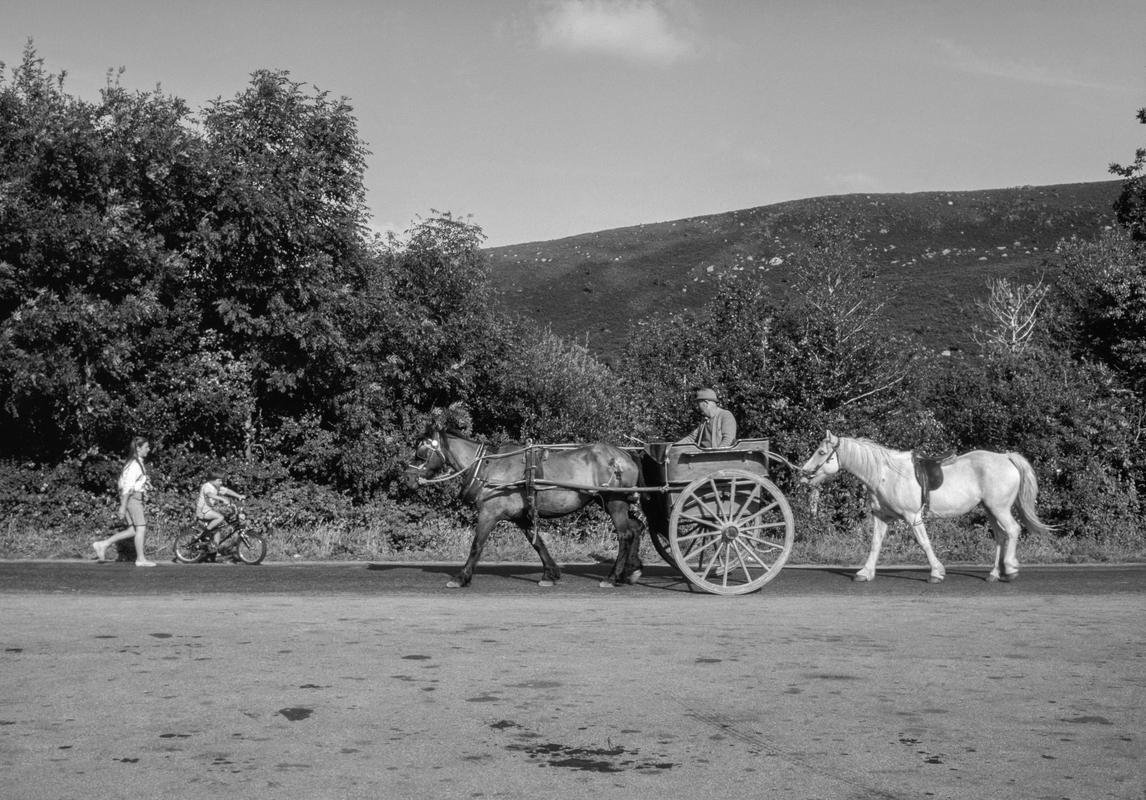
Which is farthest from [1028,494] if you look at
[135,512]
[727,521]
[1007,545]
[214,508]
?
[135,512]

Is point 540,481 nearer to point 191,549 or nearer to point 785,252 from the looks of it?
point 191,549

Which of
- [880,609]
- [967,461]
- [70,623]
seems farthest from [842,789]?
[967,461]

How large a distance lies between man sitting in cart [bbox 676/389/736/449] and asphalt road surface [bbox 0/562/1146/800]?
6.23ft

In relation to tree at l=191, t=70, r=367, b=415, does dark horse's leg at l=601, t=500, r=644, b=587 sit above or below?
below

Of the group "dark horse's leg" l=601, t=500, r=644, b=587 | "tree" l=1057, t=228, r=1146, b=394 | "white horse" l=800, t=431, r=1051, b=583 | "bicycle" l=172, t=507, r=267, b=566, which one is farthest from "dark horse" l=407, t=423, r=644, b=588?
"tree" l=1057, t=228, r=1146, b=394

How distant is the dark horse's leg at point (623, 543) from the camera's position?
1370 centimetres

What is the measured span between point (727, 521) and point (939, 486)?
323cm

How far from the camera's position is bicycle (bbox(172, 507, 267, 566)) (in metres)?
17.3

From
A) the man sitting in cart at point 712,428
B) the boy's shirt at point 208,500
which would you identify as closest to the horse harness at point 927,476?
the man sitting in cart at point 712,428

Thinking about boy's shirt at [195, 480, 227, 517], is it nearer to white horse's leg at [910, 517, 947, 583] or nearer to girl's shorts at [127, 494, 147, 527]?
girl's shorts at [127, 494, 147, 527]

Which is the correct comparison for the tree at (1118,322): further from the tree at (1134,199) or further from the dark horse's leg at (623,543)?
the dark horse's leg at (623,543)

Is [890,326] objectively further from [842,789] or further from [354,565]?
[842,789]

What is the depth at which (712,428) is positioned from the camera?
1367cm

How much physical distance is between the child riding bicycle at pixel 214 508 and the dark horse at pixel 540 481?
4753mm
